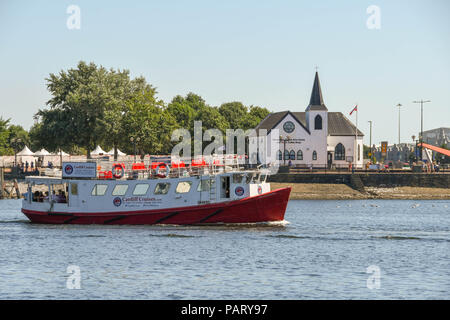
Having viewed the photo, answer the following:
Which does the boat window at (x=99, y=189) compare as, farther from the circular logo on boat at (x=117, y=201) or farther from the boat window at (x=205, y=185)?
the boat window at (x=205, y=185)

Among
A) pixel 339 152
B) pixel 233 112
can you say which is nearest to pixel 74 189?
pixel 339 152

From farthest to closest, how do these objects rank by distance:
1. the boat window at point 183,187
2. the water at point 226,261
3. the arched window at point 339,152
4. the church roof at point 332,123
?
the arched window at point 339,152
the church roof at point 332,123
the boat window at point 183,187
the water at point 226,261

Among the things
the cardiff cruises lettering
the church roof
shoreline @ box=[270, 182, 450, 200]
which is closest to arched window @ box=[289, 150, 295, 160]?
the church roof

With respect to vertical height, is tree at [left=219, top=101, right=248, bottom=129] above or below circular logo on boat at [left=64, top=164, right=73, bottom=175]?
above

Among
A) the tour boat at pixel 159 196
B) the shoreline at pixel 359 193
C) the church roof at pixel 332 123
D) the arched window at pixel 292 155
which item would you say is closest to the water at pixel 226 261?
the tour boat at pixel 159 196

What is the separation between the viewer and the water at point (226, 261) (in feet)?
95.3

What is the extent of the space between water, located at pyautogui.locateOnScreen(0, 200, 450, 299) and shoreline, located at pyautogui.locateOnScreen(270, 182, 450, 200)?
124 feet

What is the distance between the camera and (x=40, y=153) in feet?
371

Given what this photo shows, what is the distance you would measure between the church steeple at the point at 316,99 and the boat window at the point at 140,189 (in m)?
78.3

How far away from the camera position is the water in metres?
29.1

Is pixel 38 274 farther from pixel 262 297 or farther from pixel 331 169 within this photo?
pixel 331 169

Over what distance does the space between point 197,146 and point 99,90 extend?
21.0 meters

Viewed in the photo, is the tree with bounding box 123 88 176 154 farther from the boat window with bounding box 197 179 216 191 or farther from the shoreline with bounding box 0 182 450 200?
the boat window with bounding box 197 179 216 191
